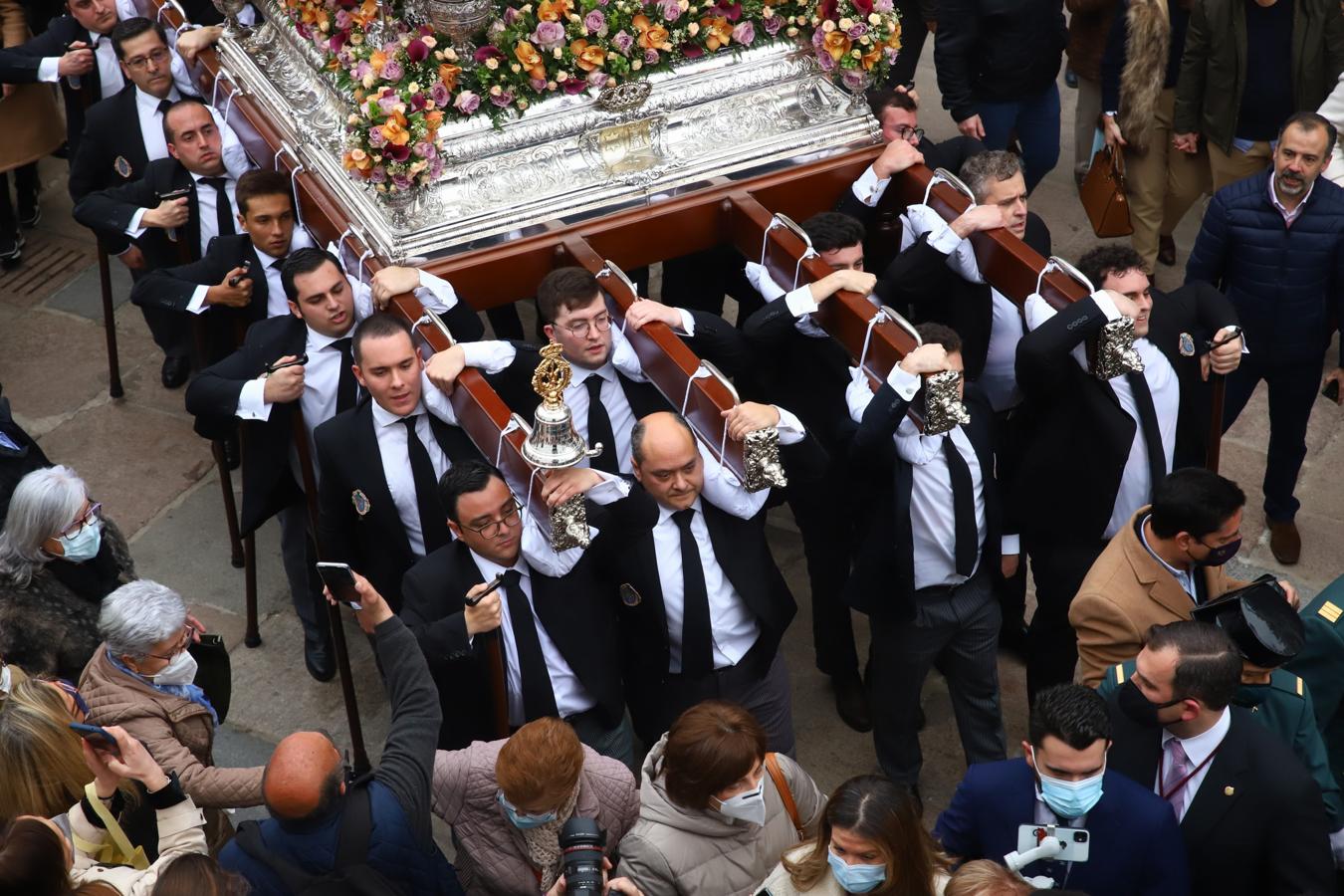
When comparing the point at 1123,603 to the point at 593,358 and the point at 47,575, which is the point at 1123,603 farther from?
the point at 47,575

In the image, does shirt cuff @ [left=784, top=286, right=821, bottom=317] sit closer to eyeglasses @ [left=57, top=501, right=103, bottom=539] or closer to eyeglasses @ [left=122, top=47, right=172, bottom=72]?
eyeglasses @ [left=57, top=501, right=103, bottom=539]

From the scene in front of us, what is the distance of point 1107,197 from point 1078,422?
1954 millimetres

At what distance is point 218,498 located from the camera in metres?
6.60

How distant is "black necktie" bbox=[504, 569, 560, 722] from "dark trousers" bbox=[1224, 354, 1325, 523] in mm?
2894

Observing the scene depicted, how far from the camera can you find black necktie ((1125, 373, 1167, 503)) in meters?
4.95

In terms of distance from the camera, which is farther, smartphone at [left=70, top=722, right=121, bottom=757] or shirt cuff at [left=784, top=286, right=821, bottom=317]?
shirt cuff at [left=784, top=286, right=821, bottom=317]

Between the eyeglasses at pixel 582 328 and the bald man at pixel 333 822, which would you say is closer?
the bald man at pixel 333 822

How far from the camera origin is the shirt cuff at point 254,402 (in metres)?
5.16

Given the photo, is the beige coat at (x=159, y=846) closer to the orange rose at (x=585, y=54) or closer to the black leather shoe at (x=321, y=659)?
the black leather shoe at (x=321, y=659)

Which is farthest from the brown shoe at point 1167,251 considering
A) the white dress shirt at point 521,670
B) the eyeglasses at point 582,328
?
the white dress shirt at point 521,670

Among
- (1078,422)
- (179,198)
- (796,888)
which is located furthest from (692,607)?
(179,198)

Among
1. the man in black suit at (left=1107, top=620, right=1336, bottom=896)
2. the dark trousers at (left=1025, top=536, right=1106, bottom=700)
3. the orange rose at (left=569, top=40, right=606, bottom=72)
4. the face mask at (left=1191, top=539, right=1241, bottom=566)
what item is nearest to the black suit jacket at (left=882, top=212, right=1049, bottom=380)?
the dark trousers at (left=1025, top=536, right=1106, bottom=700)

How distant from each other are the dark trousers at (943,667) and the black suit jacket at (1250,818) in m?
1.00

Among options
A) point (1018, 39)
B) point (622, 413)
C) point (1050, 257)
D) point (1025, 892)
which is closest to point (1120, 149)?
point (1018, 39)
